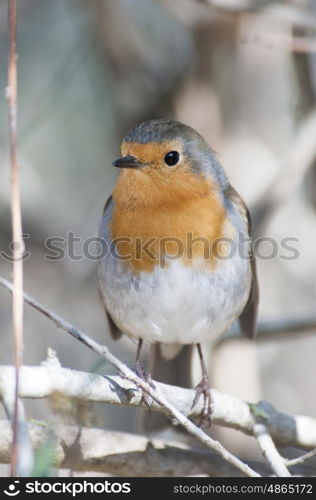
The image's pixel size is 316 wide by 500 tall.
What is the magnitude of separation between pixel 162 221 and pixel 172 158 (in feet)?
1.02

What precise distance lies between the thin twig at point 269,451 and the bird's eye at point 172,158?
124 centimetres

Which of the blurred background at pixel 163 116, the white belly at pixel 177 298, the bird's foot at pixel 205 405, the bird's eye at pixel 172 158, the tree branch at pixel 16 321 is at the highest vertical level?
the blurred background at pixel 163 116

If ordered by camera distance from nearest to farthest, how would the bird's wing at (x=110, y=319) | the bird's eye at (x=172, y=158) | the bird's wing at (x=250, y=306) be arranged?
the bird's eye at (x=172, y=158), the bird's wing at (x=110, y=319), the bird's wing at (x=250, y=306)

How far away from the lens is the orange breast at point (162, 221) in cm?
364

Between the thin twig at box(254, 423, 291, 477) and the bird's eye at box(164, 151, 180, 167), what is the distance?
4.07 feet

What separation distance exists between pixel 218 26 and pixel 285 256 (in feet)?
5.27

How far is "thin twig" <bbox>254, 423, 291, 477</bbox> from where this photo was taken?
3045 mm

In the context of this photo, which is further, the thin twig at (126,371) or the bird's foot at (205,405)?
the bird's foot at (205,405)

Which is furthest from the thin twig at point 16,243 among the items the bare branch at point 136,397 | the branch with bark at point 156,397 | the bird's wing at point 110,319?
the bird's wing at point 110,319

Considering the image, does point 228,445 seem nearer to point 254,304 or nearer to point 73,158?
point 254,304

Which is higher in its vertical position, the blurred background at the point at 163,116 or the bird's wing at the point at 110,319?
the blurred background at the point at 163,116

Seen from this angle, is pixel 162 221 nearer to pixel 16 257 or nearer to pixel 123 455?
pixel 123 455

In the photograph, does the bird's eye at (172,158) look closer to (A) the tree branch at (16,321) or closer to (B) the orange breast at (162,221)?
(B) the orange breast at (162,221)

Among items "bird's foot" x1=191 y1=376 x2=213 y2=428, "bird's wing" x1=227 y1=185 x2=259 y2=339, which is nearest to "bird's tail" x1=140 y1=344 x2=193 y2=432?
"bird's wing" x1=227 y1=185 x2=259 y2=339
